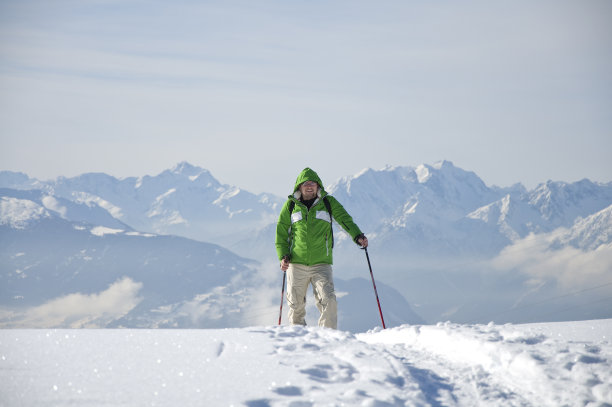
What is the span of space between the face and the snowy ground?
3086 mm

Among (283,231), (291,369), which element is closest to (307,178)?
(283,231)

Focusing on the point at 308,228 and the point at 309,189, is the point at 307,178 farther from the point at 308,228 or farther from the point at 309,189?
the point at 308,228

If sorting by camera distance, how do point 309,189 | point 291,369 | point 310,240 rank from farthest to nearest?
point 309,189
point 310,240
point 291,369

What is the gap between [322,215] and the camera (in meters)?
9.49

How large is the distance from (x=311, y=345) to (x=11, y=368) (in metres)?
3.12

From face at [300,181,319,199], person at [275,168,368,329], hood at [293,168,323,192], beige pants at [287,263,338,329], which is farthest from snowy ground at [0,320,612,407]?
hood at [293,168,323,192]

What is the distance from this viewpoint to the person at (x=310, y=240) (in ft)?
31.0

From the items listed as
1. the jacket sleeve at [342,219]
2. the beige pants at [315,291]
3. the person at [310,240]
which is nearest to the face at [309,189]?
the person at [310,240]

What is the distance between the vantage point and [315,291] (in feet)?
31.2

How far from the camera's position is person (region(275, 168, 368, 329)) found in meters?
9.46

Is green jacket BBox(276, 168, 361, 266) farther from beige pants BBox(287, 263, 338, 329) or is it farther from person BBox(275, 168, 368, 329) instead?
beige pants BBox(287, 263, 338, 329)

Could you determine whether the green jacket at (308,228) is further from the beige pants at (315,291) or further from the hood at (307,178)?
the beige pants at (315,291)

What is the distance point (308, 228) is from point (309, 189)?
26.3 inches

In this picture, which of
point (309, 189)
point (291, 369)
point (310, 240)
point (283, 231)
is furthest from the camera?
point (283, 231)
